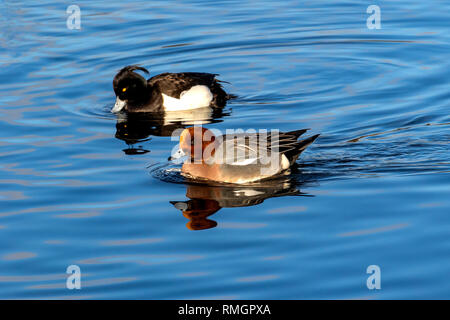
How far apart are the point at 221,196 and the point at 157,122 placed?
3.96 m

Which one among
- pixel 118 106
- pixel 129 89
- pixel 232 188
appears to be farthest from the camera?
pixel 118 106

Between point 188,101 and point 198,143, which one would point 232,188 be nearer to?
point 198,143

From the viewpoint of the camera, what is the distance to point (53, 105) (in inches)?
500

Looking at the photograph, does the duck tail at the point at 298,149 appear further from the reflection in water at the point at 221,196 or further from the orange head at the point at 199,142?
the orange head at the point at 199,142

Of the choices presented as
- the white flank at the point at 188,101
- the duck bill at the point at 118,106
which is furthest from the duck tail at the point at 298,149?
the duck bill at the point at 118,106

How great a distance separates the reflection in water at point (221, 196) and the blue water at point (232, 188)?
3 centimetres

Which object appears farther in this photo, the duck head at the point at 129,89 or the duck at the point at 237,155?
the duck head at the point at 129,89

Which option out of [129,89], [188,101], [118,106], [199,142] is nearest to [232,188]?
[199,142]

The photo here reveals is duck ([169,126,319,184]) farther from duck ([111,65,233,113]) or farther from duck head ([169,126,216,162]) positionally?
duck ([111,65,233,113])

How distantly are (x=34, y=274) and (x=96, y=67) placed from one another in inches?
309

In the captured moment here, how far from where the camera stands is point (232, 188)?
30.6 feet

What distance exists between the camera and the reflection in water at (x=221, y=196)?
841 centimetres

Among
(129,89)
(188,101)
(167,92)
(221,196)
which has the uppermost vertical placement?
(167,92)
